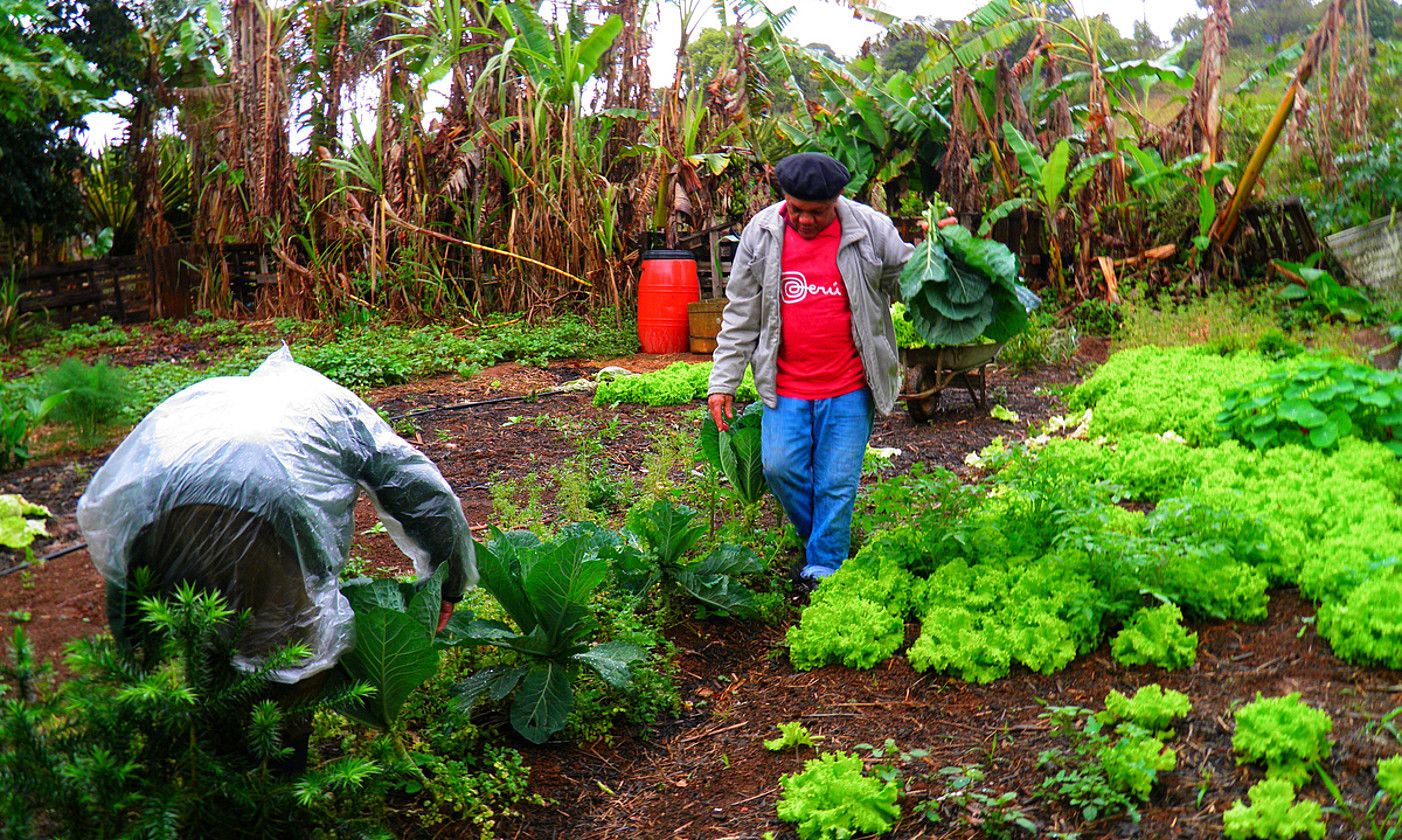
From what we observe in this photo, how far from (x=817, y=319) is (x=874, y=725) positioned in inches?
72.5

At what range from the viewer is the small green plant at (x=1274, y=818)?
2.55 m

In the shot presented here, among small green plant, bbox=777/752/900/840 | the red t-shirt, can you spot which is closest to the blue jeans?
the red t-shirt

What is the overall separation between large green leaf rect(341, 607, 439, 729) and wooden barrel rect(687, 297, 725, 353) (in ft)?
26.5

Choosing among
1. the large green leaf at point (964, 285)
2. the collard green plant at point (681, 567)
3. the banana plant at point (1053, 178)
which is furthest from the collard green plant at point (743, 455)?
the banana plant at point (1053, 178)

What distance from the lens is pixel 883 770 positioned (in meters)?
3.16

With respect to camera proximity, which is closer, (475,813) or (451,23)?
(475,813)

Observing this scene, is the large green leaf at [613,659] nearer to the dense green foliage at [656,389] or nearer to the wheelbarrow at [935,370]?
the wheelbarrow at [935,370]

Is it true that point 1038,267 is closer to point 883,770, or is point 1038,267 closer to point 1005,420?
point 1005,420

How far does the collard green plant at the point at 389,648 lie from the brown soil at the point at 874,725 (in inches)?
19.2

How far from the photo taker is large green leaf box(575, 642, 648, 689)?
3.56 m

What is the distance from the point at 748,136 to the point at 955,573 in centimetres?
1070

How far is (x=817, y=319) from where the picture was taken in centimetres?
469

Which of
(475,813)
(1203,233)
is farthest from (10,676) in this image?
(1203,233)

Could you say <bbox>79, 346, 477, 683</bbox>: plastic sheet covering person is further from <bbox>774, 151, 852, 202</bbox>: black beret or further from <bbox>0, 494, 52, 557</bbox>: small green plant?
<bbox>0, 494, 52, 557</bbox>: small green plant
